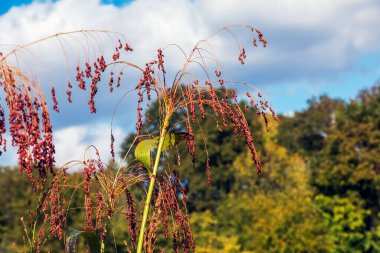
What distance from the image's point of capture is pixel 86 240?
10.6ft

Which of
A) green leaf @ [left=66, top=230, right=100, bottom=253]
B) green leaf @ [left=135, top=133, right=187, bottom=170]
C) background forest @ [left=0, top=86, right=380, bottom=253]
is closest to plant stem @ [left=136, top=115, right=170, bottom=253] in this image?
green leaf @ [left=135, top=133, right=187, bottom=170]

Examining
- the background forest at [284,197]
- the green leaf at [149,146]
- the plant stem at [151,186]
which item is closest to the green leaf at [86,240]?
the plant stem at [151,186]

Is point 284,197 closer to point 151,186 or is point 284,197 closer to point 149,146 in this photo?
point 149,146

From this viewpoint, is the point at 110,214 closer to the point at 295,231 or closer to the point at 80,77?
the point at 80,77

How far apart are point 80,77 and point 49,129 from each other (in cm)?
49

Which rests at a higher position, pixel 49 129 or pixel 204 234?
pixel 204 234

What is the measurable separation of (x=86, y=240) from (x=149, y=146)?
1.87ft

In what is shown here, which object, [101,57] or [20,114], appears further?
[101,57]

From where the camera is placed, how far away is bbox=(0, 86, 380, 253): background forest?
40.2 meters

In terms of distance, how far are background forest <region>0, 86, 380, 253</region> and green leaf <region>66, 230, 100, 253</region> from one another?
1319 inches

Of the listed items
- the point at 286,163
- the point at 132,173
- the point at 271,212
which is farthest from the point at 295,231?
the point at 132,173

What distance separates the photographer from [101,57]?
10.7ft

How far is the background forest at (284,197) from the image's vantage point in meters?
40.2

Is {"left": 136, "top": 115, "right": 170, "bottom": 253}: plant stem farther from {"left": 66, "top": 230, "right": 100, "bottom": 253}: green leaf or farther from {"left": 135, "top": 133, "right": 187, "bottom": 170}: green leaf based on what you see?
{"left": 66, "top": 230, "right": 100, "bottom": 253}: green leaf
